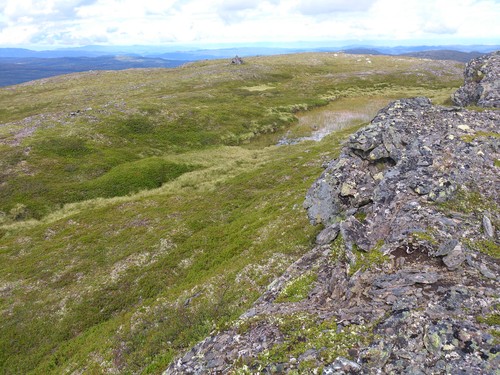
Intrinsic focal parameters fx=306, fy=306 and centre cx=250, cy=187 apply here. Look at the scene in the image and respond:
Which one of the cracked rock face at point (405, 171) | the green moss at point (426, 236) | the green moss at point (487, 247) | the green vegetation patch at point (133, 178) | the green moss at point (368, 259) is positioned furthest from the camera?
the green vegetation patch at point (133, 178)

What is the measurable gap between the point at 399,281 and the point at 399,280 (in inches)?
3.0

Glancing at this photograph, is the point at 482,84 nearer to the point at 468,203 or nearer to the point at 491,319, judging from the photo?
the point at 468,203

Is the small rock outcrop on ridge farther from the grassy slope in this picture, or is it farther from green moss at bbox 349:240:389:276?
the grassy slope

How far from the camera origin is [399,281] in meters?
15.1

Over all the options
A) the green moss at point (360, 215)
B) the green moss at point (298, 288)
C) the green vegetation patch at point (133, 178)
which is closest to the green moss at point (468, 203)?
the green moss at point (360, 215)

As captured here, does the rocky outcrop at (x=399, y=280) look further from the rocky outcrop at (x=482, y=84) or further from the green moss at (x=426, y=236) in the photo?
the rocky outcrop at (x=482, y=84)

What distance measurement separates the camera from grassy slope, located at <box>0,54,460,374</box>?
85.2 ft

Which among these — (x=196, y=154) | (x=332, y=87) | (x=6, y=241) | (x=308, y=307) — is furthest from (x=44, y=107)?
(x=308, y=307)

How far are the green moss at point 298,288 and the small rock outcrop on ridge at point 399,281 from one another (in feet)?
0.31

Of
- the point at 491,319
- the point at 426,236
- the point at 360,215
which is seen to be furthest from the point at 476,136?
the point at 491,319

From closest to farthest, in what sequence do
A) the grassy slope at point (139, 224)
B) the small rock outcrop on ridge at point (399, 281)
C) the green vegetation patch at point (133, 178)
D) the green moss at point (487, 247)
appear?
the small rock outcrop on ridge at point (399, 281) → the green moss at point (487, 247) → the grassy slope at point (139, 224) → the green vegetation patch at point (133, 178)

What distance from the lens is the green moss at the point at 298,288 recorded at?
1891 centimetres

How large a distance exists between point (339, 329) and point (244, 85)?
139639 mm

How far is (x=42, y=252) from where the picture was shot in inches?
1570
